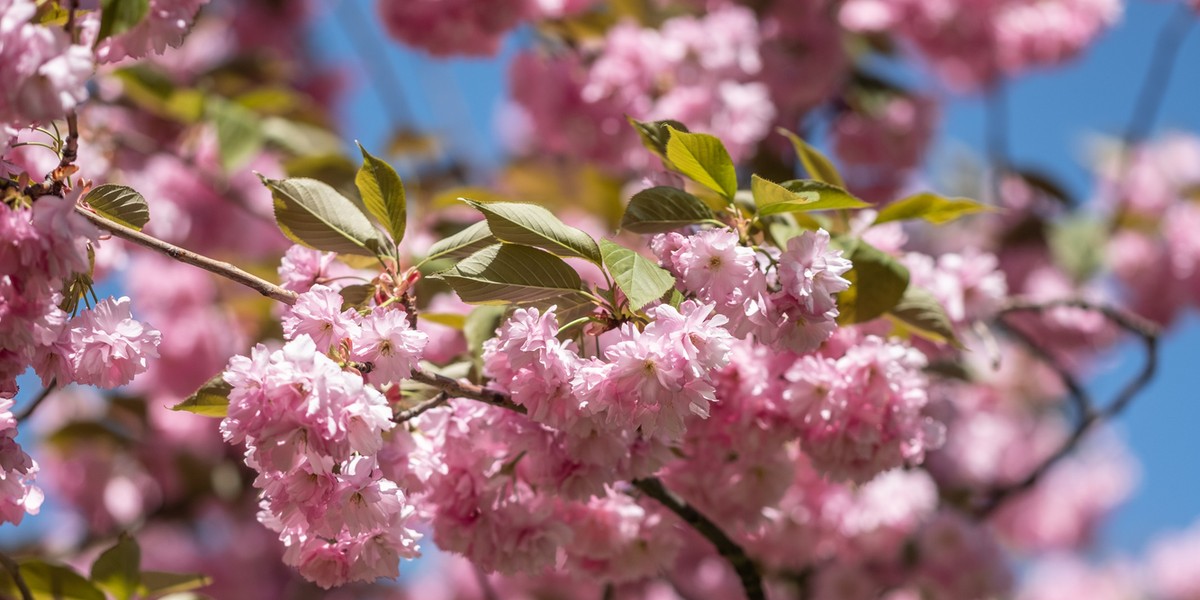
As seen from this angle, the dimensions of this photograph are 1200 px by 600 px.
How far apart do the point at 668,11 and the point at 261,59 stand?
1118 mm

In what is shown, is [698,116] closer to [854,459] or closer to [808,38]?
[808,38]

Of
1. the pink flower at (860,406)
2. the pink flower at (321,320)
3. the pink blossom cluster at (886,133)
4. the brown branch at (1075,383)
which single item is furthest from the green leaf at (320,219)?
the pink blossom cluster at (886,133)

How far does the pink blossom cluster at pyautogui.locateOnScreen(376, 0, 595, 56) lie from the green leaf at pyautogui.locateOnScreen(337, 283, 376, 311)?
1.29 meters

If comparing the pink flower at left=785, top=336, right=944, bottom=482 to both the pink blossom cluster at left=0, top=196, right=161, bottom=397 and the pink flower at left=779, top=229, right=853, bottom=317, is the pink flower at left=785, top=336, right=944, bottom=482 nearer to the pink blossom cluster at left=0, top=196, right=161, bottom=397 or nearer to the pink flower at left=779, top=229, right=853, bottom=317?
the pink flower at left=779, top=229, right=853, bottom=317

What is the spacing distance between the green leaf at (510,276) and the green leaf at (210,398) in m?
0.23

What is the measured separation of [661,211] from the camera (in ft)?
3.39

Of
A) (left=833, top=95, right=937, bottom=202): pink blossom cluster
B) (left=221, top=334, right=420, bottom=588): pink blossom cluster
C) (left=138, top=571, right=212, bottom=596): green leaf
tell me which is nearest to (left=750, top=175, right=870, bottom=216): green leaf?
(left=221, top=334, right=420, bottom=588): pink blossom cluster

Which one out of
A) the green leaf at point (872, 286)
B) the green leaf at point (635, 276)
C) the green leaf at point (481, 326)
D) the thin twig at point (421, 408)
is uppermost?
the green leaf at point (635, 276)

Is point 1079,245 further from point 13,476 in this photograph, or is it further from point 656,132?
point 13,476

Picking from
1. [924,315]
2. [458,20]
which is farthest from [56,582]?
[458,20]

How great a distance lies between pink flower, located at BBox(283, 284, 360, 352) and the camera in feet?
3.01

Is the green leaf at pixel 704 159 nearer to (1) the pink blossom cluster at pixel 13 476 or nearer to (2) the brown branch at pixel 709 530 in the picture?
(2) the brown branch at pixel 709 530

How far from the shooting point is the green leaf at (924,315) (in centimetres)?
124

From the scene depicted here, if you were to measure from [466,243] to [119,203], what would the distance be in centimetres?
32
